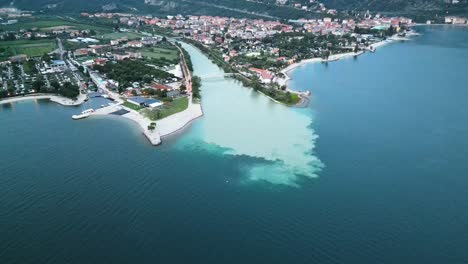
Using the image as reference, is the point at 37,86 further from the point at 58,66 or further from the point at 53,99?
the point at 58,66

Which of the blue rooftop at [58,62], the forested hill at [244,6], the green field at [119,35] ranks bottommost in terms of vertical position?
the blue rooftop at [58,62]

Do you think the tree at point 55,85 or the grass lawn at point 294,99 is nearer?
the grass lawn at point 294,99

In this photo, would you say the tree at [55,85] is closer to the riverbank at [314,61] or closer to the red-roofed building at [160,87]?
the red-roofed building at [160,87]

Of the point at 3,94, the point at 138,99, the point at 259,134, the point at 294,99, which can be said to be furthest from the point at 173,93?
the point at 3,94

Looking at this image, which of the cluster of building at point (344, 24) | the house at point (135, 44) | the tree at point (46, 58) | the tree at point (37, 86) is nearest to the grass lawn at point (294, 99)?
the tree at point (37, 86)

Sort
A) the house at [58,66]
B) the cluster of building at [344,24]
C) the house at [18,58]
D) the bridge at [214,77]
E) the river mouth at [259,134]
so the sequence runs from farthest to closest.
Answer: the cluster of building at [344,24], the house at [18,58], the house at [58,66], the bridge at [214,77], the river mouth at [259,134]

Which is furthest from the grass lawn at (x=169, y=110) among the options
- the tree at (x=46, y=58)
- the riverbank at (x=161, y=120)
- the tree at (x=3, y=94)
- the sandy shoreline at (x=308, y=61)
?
the tree at (x=46, y=58)

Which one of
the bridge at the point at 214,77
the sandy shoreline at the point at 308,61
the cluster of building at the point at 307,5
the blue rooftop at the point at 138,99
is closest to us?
the blue rooftop at the point at 138,99

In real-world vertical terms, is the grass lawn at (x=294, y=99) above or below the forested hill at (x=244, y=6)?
below
